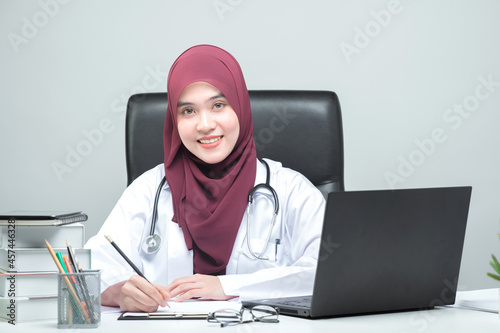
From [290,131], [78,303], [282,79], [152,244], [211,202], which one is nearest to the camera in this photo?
[78,303]

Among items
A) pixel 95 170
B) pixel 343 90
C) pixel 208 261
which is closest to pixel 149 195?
pixel 208 261

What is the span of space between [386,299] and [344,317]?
0.26ft

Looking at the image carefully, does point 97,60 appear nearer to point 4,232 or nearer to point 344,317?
point 4,232

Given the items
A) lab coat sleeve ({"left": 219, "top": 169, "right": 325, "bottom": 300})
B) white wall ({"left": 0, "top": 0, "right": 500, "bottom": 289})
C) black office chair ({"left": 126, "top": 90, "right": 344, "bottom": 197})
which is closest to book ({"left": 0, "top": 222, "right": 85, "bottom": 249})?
lab coat sleeve ({"left": 219, "top": 169, "right": 325, "bottom": 300})

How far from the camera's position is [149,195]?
168cm

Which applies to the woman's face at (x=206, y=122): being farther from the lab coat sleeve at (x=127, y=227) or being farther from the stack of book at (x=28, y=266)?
the stack of book at (x=28, y=266)

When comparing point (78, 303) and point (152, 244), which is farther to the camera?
point (152, 244)

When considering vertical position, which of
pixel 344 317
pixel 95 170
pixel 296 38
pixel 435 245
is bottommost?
pixel 344 317

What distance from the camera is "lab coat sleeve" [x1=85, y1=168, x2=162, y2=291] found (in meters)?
1.49

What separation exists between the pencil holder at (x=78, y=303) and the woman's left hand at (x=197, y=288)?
0.98 ft

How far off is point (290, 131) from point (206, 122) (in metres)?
0.29

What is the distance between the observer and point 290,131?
1.75 metres

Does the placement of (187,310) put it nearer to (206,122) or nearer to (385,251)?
(385,251)

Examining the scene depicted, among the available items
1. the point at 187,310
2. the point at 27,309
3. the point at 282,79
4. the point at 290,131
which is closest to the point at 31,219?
the point at 27,309
